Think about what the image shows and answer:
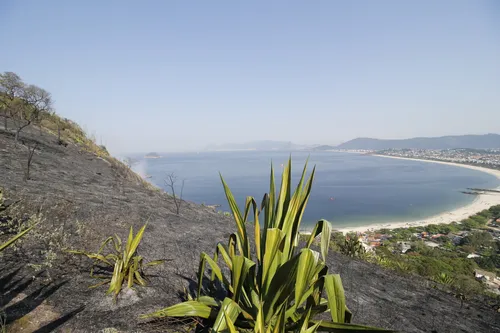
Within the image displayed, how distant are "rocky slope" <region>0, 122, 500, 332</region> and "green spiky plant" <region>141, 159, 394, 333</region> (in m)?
0.80

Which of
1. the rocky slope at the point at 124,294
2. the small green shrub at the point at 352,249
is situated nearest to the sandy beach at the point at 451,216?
the small green shrub at the point at 352,249

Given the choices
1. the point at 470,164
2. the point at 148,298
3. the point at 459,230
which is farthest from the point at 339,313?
the point at 470,164

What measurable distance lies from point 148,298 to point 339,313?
220 cm

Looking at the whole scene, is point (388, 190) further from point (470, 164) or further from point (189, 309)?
point (470, 164)

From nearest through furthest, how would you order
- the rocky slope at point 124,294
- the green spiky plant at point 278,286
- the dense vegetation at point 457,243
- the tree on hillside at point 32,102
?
the green spiky plant at point 278,286
the rocky slope at point 124,294
the tree on hillside at point 32,102
the dense vegetation at point 457,243

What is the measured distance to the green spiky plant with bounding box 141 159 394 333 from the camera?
1.84 m

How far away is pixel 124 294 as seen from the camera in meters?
2.85

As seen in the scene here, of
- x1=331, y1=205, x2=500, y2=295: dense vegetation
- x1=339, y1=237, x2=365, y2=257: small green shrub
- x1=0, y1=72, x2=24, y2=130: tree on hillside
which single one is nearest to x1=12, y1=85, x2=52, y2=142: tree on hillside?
x1=0, y1=72, x2=24, y2=130: tree on hillside

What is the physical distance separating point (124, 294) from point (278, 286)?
1.93 m

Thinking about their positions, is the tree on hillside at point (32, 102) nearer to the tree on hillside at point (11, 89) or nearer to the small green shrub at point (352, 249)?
the tree on hillside at point (11, 89)

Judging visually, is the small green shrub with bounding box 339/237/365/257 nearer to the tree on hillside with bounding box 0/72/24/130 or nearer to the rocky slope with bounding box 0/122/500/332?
the rocky slope with bounding box 0/122/500/332

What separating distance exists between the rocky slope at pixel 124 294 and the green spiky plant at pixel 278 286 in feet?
2.63

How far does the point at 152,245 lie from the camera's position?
461cm

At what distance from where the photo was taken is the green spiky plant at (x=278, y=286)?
1843 millimetres
